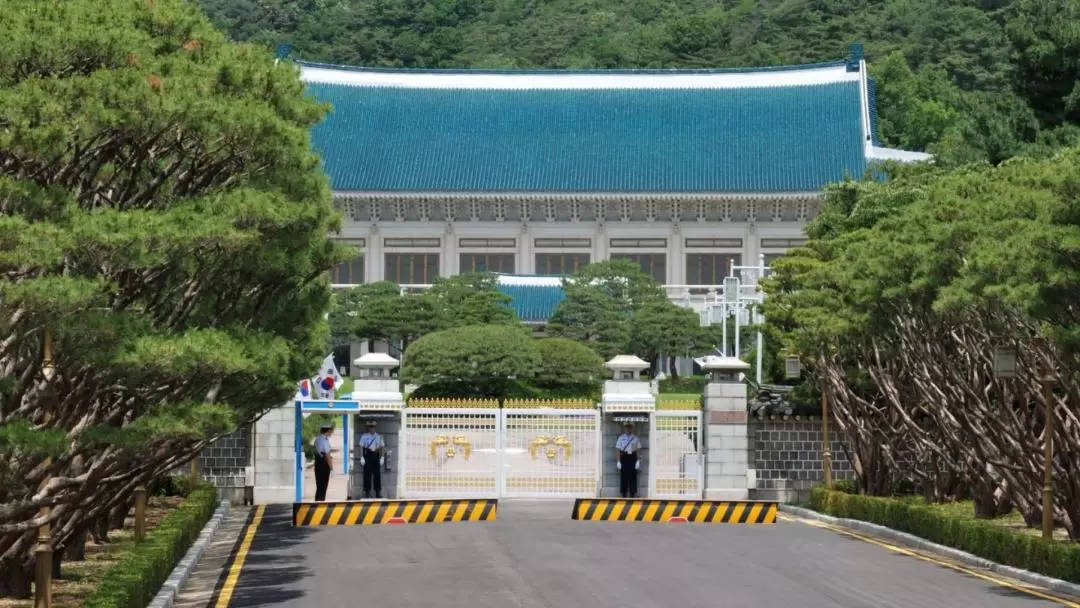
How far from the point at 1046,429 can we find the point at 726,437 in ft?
43.2

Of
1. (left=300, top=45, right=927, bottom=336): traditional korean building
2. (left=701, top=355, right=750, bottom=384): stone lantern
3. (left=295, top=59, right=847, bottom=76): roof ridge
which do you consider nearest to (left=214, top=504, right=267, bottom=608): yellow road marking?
(left=701, top=355, right=750, bottom=384): stone lantern

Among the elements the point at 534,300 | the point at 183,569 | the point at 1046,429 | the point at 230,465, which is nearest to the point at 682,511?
the point at 1046,429

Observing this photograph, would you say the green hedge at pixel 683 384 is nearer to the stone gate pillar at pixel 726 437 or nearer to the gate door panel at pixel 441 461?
the gate door panel at pixel 441 461

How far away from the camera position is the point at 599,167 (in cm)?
7388

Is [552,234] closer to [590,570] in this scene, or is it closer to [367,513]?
[367,513]

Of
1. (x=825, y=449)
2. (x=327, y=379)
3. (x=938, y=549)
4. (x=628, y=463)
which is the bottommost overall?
(x=938, y=549)

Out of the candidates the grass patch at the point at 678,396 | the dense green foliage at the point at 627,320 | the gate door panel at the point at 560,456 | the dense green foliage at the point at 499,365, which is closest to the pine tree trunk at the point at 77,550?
the gate door panel at the point at 560,456

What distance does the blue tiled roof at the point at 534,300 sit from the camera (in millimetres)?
68875

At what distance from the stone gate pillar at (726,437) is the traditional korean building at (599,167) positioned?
34.4 m

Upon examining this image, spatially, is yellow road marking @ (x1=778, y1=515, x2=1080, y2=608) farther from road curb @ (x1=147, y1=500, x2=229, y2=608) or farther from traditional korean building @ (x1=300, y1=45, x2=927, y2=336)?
traditional korean building @ (x1=300, y1=45, x2=927, y2=336)

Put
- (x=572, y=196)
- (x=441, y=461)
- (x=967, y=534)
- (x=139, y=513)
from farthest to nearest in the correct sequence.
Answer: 1. (x=572, y=196)
2. (x=441, y=461)
3. (x=967, y=534)
4. (x=139, y=513)

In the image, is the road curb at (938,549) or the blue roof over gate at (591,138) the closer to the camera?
the road curb at (938,549)

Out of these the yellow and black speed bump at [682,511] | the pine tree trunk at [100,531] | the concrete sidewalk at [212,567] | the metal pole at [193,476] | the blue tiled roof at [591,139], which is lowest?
the concrete sidewalk at [212,567]

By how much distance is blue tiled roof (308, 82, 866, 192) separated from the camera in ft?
240
